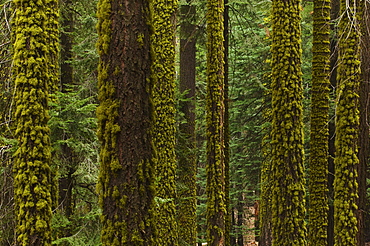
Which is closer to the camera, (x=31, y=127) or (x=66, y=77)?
(x=31, y=127)

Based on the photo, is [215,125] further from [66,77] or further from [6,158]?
[6,158]

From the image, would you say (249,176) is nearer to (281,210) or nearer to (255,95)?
(255,95)

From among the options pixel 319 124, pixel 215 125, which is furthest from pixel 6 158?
pixel 319 124

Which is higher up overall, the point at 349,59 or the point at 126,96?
the point at 349,59

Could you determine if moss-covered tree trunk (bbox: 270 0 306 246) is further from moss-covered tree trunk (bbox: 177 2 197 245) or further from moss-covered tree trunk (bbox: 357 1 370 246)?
moss-covered tree trunk (bbox: 177 2 197 245)

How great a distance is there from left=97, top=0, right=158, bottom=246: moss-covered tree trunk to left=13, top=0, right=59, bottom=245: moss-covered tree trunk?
1.76 meters

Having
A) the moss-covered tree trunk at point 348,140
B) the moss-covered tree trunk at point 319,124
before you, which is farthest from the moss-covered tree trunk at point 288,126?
the moss-covered tree trunk at point 319,124

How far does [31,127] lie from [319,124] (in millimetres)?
7202

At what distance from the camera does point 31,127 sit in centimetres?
562

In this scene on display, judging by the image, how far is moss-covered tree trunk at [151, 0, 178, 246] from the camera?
383 inches

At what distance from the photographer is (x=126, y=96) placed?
13.9 feet

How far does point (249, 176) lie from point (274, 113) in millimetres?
12263

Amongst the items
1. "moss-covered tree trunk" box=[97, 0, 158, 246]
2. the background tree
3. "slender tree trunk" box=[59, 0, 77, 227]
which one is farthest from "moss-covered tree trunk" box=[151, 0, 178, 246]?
"moss-covered tree trunk" box=[97, 0, 158, 246]

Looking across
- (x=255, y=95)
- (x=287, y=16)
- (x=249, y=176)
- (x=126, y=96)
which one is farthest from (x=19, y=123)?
(x=249, y=176)
